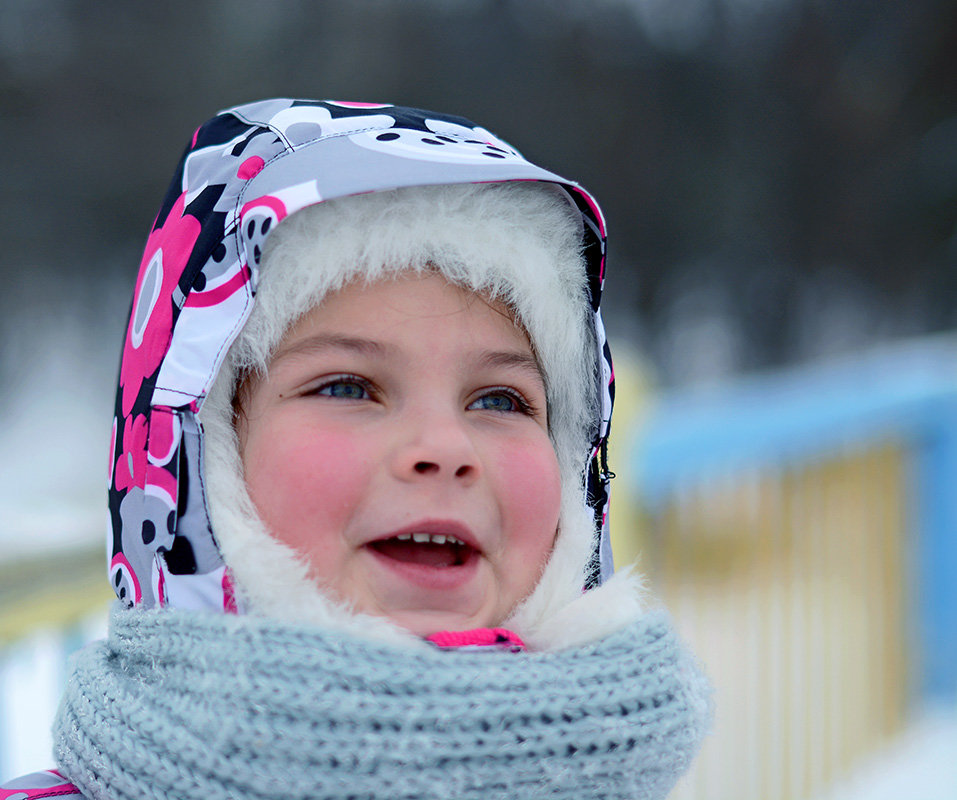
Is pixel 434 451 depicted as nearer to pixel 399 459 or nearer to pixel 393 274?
pixel 399 459

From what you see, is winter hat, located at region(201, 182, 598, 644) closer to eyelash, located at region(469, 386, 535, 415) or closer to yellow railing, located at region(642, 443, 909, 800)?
eyelash, located at region(469, 386, 535, 415)

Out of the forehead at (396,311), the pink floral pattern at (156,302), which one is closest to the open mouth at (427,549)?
the forehead at (396,311)

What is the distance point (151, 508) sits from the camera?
1.00 meters

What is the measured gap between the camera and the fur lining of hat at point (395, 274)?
37.6 inches

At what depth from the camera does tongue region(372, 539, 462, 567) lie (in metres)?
1.00

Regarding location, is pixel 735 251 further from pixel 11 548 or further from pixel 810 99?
pixel 11 548

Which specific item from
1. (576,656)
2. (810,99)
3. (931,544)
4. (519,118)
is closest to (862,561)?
(931,544)

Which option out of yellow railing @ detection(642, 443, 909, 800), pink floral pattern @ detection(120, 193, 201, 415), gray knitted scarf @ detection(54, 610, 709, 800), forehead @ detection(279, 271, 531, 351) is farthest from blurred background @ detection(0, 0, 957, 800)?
forehead @ detection(279, 271, 531, 351)

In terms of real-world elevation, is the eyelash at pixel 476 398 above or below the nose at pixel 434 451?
above

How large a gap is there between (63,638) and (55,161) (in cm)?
534

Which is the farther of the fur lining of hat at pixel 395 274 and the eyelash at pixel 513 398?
the eyelash at pixel 513 398

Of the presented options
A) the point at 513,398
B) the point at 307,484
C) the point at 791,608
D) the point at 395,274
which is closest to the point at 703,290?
the point at 791,608

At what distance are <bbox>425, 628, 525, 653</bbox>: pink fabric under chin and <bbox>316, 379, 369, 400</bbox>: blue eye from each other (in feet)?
0.85

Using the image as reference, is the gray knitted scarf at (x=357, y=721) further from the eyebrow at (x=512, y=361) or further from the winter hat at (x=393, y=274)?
the eyebrow at (x=512, y=361)
